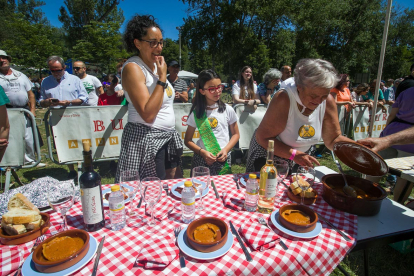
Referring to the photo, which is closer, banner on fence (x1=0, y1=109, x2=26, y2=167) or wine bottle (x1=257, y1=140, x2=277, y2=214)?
wine bottle (x1=257, y1=140, x2=277, y2=214)

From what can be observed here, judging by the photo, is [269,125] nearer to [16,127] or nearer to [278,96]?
[278,96]

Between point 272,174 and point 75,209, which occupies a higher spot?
point 272,174

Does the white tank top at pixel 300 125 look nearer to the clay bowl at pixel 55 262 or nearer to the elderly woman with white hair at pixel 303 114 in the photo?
the elderly woman with white hair at pixel 303 114

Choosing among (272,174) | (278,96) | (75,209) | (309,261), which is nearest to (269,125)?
(278,96)

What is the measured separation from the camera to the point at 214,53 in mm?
25859

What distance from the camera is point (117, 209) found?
126cm

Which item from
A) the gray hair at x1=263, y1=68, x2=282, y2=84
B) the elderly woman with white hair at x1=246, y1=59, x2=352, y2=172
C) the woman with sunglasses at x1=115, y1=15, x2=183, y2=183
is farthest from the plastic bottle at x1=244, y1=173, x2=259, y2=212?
the gray hair at x1=263, y1=68, x2=282, y2=84

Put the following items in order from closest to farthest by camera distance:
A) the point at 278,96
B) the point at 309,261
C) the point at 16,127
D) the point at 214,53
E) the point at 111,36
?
the point at 309,261 → the point at 278,96 → the point at 16,127 → the point at 111,36 → the point at 214,53

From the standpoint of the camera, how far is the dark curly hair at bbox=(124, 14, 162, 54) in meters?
1.99

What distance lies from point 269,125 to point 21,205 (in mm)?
1934

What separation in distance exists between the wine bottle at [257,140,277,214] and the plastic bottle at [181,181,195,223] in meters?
0.48

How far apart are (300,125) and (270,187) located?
0.91 meters

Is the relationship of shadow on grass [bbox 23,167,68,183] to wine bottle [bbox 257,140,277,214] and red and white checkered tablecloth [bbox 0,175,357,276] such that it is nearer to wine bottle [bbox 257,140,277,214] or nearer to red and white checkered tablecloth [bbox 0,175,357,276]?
red and white checkered tablecloth [bbox 0,175,357,276]

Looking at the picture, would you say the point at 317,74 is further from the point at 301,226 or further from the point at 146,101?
the point at 146,101
